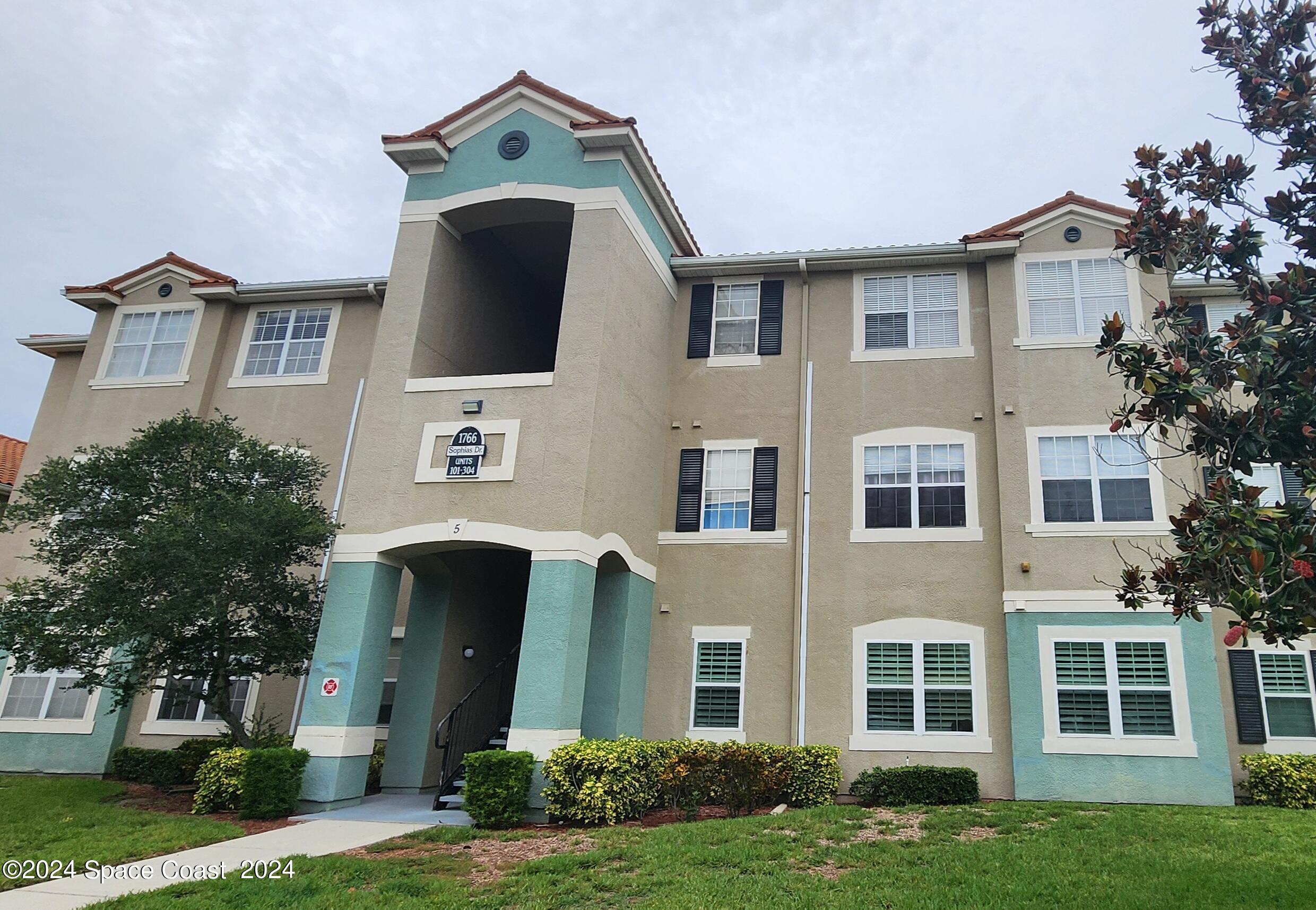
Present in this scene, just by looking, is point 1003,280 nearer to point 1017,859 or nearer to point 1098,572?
point 1098,572

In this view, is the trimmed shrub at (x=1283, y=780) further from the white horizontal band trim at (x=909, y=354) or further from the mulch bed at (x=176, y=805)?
the mulch bed at (x=176, y=805)

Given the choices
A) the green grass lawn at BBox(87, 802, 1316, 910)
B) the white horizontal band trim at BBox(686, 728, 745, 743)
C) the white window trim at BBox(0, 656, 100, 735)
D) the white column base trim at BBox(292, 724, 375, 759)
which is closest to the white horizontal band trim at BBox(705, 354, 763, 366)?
the white horizontal band trim at BBox(686, 728, 745, 743)

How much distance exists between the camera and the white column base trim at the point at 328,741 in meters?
12.7

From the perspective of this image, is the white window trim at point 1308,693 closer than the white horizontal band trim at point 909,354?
Yes

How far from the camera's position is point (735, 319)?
1727cm

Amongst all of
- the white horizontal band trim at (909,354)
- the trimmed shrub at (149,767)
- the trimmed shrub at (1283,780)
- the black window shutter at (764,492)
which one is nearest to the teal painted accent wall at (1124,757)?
the trimmed shrub at (1283,780)

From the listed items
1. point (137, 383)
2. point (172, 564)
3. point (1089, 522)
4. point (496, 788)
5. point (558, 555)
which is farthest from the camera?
point (137, 383)

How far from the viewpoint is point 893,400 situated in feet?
52.5

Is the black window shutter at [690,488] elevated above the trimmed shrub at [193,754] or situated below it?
above

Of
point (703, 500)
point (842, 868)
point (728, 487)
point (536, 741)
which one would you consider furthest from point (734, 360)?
point (842, 868)

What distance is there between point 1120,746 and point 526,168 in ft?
42.2

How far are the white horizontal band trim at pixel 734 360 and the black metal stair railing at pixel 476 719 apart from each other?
6.28 m

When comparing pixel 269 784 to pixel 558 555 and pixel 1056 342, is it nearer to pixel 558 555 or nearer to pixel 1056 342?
pixel 558 555


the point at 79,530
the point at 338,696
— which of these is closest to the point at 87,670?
the point at 79,530
